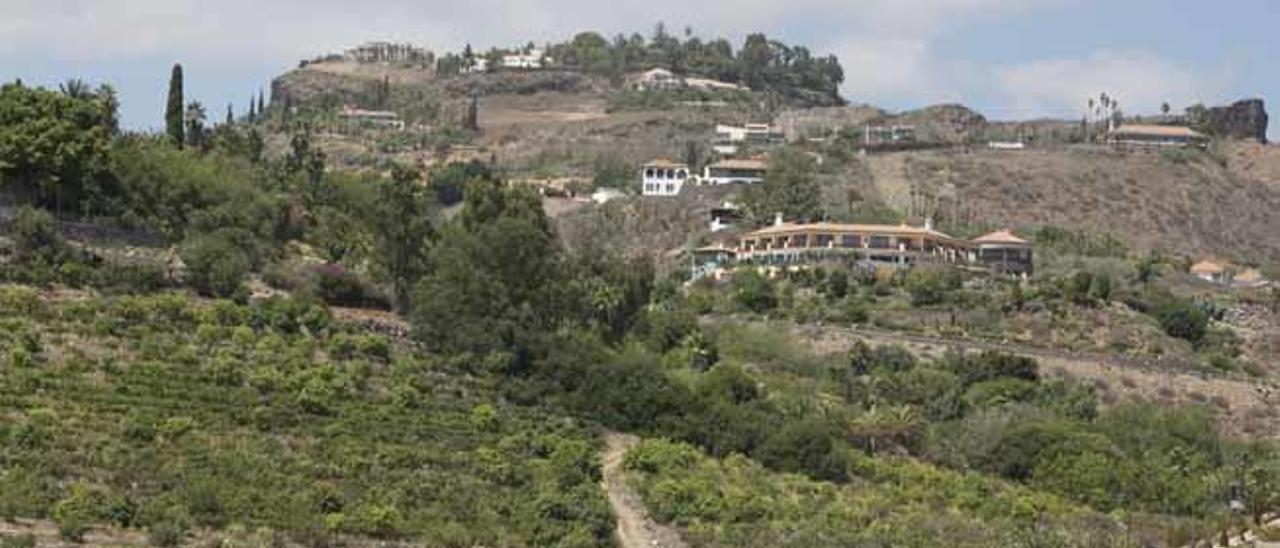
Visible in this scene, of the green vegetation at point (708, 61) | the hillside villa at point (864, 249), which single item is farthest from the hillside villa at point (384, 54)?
the hillside villa at point (864, 249)

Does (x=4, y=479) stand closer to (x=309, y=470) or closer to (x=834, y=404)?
(x=309, y=470)

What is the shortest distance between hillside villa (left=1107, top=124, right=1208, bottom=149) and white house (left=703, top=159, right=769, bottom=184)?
2713 centimetres

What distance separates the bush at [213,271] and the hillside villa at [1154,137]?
88352 mm

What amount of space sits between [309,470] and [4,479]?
7.22 meters

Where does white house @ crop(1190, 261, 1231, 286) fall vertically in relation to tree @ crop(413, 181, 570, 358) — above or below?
below

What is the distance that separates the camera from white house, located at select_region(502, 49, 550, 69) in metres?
184

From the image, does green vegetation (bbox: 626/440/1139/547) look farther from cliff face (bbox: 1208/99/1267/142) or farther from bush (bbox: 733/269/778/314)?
cliff face (bbox: 1208/99/1267/142)

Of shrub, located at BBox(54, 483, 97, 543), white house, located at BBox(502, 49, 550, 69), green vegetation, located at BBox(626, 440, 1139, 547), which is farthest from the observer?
white house, located at BBox(502, 49, 550, 69)

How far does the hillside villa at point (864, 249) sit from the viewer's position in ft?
346

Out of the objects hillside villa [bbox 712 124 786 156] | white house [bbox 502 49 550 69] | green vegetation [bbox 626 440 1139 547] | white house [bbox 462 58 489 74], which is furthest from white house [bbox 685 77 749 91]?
green vegetation [bbox 626 440 1139 547]

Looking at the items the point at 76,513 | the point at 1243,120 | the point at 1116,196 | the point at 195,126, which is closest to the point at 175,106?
the point at 195,126

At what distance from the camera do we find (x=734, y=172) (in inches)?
5133

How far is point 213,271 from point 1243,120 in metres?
105

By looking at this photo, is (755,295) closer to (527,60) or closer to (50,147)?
(50,147)
